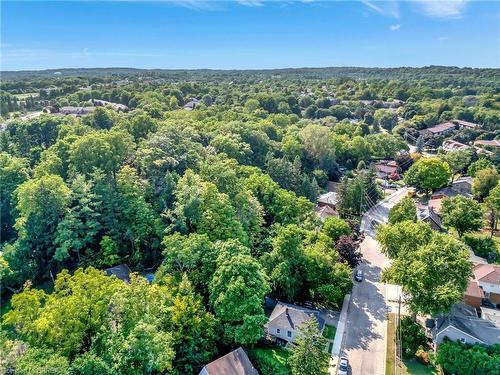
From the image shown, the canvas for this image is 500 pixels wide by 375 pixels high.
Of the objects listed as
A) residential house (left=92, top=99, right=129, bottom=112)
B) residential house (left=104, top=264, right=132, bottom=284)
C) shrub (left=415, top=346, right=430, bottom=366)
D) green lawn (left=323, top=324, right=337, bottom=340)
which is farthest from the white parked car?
residential house (left=92, top=99, right=129, bottom=112)

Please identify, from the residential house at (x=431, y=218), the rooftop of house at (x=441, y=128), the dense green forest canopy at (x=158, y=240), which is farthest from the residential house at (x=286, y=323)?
the rooftop of house at (x=441, y=128)

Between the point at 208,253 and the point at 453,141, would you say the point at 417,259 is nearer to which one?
the point at 208,253

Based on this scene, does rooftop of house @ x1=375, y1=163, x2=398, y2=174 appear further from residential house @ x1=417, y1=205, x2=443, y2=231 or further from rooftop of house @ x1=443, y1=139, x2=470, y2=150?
rooftop of house @ x1=443, y1=139, x2=470, y2=150

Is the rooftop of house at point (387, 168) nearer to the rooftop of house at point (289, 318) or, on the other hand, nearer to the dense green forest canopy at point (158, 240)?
the dense green forest canopy at point (158, 240)

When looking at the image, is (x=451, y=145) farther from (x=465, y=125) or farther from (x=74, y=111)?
(x=74, y=111)

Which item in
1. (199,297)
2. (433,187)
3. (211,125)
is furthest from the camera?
(211,125)

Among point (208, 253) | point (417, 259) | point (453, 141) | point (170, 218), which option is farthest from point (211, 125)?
point (453, 141)

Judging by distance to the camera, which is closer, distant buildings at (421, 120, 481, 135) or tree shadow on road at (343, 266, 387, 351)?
tree shadow on road at (343, 266, 387, 351)
